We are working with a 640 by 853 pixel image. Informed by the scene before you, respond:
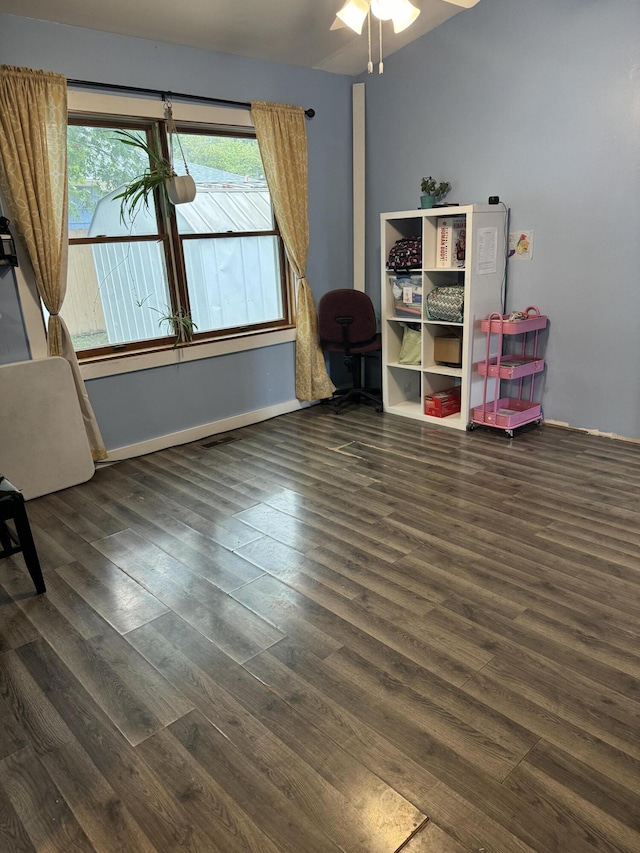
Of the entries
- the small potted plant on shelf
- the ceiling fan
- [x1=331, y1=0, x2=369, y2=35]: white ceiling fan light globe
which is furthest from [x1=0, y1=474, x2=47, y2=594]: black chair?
the small potted plant on shelf

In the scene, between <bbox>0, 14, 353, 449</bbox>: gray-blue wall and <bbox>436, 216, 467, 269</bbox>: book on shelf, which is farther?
<bbox>436, 216, 467, 269</bbox>: book on shelf

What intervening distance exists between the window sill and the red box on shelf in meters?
1.29

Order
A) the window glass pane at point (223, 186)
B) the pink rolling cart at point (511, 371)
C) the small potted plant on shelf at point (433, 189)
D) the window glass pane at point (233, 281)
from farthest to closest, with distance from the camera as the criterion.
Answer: the small potted plant on shelf at point (433, 189) → the window glass pane at point (233, 281) → the window glass pane at point (223, 186) → the pink rolling cart at point (511, 371)

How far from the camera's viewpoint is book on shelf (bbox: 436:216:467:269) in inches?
167

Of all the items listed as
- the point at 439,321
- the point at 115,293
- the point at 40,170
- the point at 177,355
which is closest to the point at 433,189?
the point at 439,321

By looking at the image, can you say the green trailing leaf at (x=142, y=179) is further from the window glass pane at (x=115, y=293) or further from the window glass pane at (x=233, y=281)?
the window glass pane at (x=233, y=281)

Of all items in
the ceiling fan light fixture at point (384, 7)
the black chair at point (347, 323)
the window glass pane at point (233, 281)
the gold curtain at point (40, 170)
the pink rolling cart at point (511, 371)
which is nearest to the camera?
the ceiling fan light fixture at point (384, 7)

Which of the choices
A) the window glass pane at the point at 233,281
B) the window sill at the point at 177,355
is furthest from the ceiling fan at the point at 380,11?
the window sill at the point at 177,355

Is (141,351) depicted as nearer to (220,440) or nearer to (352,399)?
(220,440)

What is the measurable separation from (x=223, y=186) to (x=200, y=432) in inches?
74.8

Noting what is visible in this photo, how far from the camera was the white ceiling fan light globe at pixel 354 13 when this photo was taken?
2.97 meters

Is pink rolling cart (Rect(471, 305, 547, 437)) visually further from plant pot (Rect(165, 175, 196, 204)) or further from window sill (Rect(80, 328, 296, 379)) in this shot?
plant pot (Rect(165, 175, 196, 204))

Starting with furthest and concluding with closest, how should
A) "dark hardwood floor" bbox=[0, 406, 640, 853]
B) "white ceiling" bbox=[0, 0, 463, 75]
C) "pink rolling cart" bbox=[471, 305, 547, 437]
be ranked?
"pink rolling cart" bbox=[471, 305, 547, 437]
"white ceiling" bbox=[0, 0, 463, 75]
"dark hardwood floor" bbox=[0, 406, 640, 853]

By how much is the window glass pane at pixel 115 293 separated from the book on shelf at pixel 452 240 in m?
2.07
